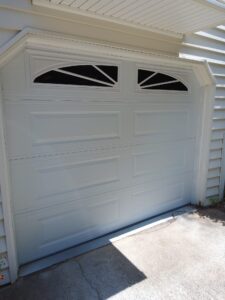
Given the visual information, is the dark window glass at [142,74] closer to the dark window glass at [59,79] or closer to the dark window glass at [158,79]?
the dark window glass at [158,79]

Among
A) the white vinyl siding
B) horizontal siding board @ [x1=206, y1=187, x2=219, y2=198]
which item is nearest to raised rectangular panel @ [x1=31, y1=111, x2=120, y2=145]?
the white vinyl siding

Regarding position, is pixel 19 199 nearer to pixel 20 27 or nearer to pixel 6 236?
pixel 6 236

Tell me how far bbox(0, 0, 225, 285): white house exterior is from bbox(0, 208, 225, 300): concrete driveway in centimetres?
25

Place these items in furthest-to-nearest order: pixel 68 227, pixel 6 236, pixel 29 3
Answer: pixel 68 227 < pixel 6 236 < pixel 29 3

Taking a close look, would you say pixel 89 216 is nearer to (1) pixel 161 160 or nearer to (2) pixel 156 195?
(2) pixel 156 195

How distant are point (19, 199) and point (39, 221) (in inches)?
13.2

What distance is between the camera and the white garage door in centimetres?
216

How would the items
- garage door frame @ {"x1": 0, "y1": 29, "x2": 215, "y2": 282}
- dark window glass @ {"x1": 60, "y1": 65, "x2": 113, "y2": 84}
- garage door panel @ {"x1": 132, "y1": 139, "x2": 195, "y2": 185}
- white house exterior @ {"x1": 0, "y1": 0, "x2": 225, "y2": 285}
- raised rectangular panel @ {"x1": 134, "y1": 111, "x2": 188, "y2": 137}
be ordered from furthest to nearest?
garage door panel @ {"x1": 132, "y1": 139, "x2": 195, "y2": 185}, raised rectangular panel @ {"x1": 134, "y1": 111, "x2": 188, "y2": 137}, dark window glass @ {"x1": 60, "y1": 65, "x2": 113, "y2": 84}, white house exterior @ {"x1": 0, "y1": 0, "x2": 225, "y2": 285}, garage door frame @ {"x1": 0, "y1": 29, "x2": 215, "y2": 282}

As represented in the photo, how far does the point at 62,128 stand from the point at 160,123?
140cm

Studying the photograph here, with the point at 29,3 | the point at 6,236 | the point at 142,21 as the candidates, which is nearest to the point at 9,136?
the point at 6,236

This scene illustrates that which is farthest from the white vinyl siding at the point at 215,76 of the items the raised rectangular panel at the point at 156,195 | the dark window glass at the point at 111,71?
the dark window glass at the point at 111,71

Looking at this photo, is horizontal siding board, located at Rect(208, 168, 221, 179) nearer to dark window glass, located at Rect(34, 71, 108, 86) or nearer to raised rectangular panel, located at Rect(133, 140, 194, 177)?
raised rectangular panel, located at Rect(133, 140, 194, 177)

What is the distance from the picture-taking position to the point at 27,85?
6.71 ft

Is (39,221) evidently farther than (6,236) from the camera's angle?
Yes
